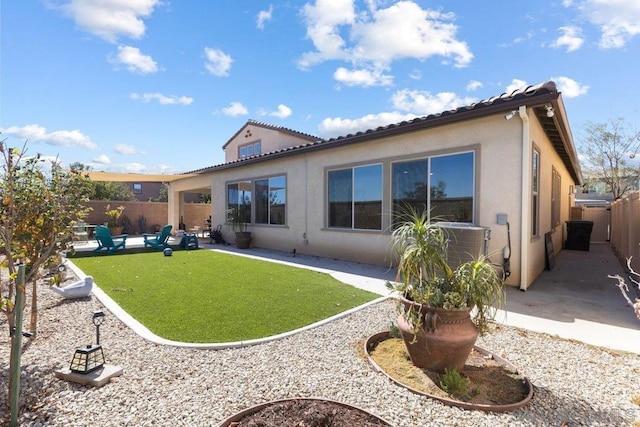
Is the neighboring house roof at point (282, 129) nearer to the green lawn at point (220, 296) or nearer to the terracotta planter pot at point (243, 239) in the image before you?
the terracotta planter pot at point (243, 239)

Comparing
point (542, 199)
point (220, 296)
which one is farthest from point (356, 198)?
point (220, 296)

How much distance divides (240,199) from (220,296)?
31.8 ft

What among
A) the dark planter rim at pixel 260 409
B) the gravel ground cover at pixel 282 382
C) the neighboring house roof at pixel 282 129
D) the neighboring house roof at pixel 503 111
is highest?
the neighboring house roof at pixel 282 129

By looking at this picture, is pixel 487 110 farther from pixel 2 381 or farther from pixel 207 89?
pixel 207 89

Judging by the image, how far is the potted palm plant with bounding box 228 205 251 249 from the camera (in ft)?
47.6

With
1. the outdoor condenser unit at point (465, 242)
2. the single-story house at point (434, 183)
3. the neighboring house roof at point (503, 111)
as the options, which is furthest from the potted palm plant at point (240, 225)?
the outdoor condenser unit at point (465, 242)

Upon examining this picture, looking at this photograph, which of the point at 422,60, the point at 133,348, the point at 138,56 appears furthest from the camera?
the point at 422,60

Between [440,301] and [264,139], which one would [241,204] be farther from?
[440,301]

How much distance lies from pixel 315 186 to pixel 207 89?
7.42 meters

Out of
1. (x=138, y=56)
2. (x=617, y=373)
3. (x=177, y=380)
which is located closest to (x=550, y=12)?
(x=617, y=373)

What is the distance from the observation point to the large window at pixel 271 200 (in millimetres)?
13281

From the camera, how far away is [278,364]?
368 centimetres

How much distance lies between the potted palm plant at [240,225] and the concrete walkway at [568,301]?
3.88 m

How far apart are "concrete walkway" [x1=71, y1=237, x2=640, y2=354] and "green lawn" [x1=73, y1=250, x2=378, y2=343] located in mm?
1020
